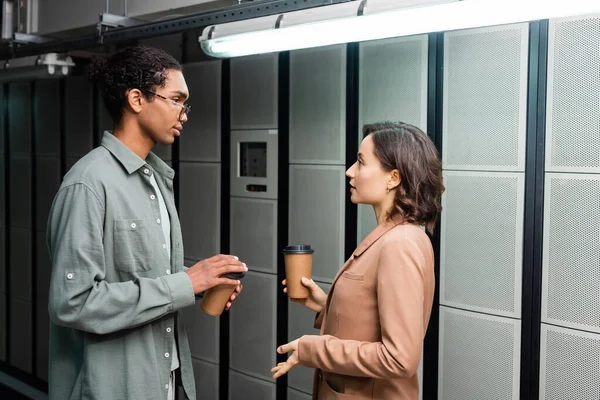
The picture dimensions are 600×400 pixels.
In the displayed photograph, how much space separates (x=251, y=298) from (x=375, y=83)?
1301mm

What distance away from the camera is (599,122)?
2.06m

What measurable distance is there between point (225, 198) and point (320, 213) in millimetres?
668

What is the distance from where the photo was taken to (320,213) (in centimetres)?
294

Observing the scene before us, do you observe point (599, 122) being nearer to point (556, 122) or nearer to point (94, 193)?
point (556, 122)

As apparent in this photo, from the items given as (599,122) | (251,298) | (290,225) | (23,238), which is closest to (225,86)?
(290,225)

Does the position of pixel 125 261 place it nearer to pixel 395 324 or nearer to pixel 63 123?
pixel 395 324

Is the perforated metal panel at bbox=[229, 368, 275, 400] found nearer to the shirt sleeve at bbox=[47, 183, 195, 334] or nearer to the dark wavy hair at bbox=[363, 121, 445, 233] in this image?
the shirt sleeve at bbox=[47, 183, 195, 334]

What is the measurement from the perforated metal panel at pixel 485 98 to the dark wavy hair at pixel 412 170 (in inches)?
30.4

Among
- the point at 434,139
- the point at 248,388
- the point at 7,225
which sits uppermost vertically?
the point at 434,139

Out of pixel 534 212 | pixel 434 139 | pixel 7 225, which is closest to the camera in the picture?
pixel 534 212

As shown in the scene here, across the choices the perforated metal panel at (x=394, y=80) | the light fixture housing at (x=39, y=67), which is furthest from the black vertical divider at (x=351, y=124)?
the light fixture housing at (x=39, y=67)

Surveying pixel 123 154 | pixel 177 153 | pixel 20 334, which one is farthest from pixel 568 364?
pixel 20 334

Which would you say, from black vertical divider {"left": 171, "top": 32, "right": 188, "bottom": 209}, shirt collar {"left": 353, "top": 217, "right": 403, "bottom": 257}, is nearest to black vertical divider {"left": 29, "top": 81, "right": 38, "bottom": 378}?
black vertical divider {"left": 171, "top": 32, "right": 188, "bottom": 209}

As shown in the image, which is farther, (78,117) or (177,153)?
(78,117)
